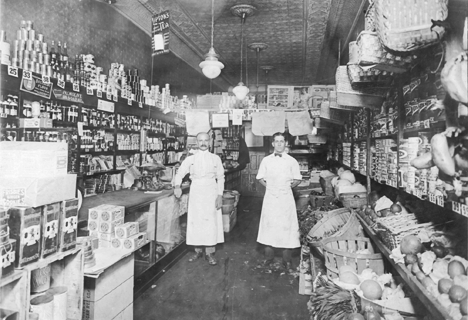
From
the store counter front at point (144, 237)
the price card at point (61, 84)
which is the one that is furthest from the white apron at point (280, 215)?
the price card at point (61, 84)

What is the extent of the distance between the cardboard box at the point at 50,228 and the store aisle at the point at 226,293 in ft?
Result: 5.03

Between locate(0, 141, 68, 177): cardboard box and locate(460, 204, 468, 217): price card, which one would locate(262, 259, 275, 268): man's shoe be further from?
locate(460, 204, 468, 217): price card

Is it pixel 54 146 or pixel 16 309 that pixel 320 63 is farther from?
pixel 16 309

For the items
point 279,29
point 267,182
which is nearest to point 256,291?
point 267,182

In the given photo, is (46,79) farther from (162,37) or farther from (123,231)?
(123,231)

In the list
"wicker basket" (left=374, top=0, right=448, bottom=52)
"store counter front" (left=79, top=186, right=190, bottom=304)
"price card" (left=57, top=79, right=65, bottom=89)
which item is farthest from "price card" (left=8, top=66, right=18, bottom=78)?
"wicker basket" (left=374, top=0, right=448, bottom=52)

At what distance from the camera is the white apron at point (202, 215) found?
5.05 m

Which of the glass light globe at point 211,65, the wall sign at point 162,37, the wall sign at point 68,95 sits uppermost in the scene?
the wall sign at point 162,37

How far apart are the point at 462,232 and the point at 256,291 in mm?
2430

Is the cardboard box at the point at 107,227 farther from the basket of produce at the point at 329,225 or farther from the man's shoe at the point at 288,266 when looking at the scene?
the man's shoe at the point at 288,266

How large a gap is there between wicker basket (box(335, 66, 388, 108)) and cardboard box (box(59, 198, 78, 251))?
246 centimetres

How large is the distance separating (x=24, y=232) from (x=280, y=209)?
349cm

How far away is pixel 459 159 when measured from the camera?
1566 mm

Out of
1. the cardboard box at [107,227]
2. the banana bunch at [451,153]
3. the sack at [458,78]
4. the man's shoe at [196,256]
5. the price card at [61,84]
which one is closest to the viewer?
the sack at [458,78]
